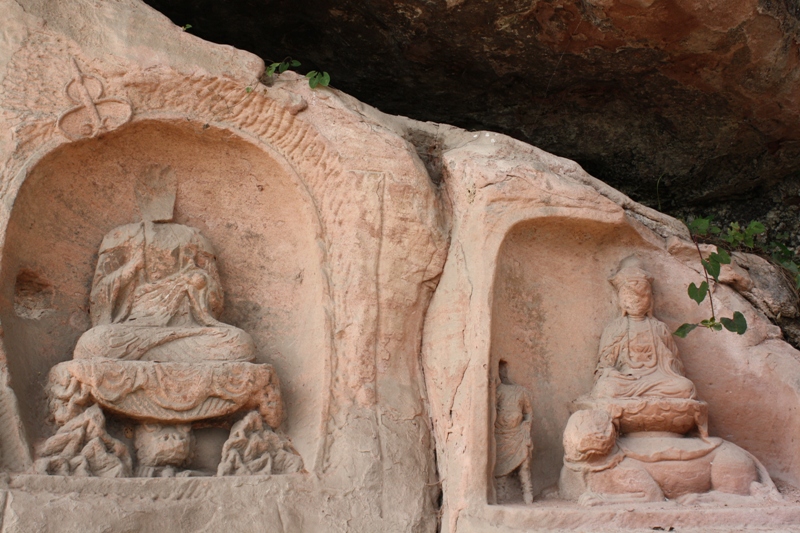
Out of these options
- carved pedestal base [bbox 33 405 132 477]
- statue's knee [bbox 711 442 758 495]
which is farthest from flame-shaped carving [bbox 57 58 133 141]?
statue's knee [bbox 711 442 758 495]

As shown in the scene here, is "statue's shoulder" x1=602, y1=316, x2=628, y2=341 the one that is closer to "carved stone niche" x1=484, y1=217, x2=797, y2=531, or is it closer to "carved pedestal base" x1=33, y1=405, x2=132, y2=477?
"carved stone niche" x1=484, y1=217, x2=797, y2=531

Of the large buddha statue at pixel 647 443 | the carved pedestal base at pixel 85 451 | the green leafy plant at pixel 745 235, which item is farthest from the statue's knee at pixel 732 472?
the carved pedestal base at pixel 85 451

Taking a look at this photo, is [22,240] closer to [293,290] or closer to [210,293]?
[210,293]

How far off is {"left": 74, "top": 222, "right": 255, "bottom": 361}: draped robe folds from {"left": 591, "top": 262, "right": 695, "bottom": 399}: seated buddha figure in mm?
2110

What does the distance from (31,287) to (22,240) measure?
0.29 meters

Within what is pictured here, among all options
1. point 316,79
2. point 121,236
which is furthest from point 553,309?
point 121,236

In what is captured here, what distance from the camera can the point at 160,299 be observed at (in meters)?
5.58


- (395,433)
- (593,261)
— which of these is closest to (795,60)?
(593,261)

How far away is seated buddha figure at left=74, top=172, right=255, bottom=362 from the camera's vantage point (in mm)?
5230

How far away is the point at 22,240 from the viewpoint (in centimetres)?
538

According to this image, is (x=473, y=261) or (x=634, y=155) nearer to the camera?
(x=473, y=261)

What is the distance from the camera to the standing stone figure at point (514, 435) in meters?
5.23

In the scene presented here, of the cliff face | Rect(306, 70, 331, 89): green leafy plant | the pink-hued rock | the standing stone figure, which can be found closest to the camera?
the pink-hued rock

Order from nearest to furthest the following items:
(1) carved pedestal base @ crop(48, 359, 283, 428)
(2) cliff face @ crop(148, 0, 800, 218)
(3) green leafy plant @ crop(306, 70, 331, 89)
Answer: (1) carved pedestal base @ crop(48, 359, 283, 428)
(3) green leafy plant @ crop(306, 70, 331, 89)
(2) cliff face @ crop(148, 0, 800, 218)
